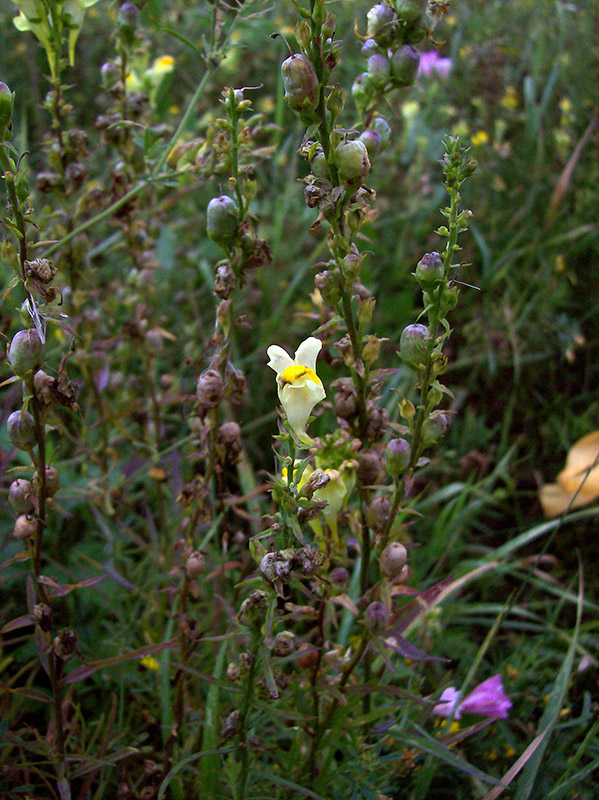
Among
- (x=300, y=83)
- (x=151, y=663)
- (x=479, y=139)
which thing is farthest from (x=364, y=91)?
(x=479, y=139)

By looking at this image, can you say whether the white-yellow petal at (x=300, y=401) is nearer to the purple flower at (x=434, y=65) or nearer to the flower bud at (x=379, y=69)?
the flower bud at (x=379, y=69)

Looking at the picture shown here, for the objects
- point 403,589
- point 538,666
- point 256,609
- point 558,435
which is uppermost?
point 256,609

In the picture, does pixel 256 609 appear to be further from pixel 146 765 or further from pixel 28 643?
pixel 28 643

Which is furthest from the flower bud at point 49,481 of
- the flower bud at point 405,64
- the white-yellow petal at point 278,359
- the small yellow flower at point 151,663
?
the flower bud at point 405,64

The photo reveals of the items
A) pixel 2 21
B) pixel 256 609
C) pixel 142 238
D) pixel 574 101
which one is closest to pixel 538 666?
pixel 256 609

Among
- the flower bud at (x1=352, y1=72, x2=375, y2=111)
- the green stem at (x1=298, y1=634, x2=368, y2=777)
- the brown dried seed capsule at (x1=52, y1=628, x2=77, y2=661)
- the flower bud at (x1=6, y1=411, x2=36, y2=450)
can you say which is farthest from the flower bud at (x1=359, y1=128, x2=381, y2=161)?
the brown dried seed capsule at (x1=52, y1=628, x2=77, y2=661)

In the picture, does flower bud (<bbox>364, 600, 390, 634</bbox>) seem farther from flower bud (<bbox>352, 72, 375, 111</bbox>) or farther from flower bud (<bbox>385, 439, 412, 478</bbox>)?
flower bud (<bbox>352, 72, 375, 111</bbox>)
